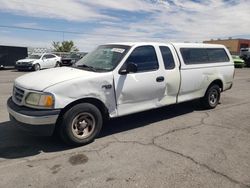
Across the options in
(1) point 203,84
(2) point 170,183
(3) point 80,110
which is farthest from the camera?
(1) point 203,84

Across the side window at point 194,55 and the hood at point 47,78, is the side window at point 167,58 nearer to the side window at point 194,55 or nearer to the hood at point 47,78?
the side window at point 194,55

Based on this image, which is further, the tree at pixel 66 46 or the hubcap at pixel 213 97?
the tree at pixel 66 46

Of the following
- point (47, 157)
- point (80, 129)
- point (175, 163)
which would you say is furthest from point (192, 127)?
point (47, 157)

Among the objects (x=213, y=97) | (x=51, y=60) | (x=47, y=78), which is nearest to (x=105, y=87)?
(x=47, y=78)

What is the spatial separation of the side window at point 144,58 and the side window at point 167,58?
11.0 inches

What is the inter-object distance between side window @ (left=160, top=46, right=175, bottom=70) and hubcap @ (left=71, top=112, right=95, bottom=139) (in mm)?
2102

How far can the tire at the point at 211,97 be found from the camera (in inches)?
284

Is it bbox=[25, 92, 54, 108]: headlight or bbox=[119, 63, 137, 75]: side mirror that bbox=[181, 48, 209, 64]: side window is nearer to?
bbox=[119, 63, 137, 75]: side mirror

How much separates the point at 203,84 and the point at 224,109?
1.19 meters

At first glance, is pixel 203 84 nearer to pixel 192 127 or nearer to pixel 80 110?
pixel 192 127

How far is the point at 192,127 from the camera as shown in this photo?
19.0 feet

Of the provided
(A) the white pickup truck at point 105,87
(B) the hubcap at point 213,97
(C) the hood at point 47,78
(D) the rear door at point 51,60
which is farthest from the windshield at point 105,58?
A: (D) the rear door at point 51,60

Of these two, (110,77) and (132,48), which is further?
(132,48)

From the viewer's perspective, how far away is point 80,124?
4.64 m
